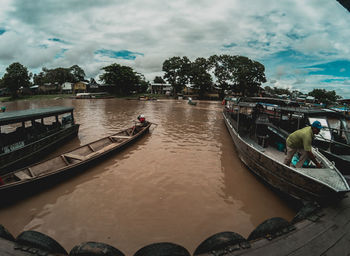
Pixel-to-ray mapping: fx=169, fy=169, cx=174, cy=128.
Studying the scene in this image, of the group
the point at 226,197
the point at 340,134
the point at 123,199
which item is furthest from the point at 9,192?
the point at 340,134

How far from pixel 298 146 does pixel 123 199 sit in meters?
5.42

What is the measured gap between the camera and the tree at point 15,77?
171ft

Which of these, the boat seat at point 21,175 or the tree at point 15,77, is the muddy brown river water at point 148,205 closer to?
the boat seat at point 21,175

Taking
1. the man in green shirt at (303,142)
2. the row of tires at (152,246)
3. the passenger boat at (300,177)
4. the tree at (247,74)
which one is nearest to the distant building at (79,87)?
the tree at (247,74)

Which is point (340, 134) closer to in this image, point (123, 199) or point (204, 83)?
point (123, 199)

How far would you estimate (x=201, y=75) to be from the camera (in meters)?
56.0

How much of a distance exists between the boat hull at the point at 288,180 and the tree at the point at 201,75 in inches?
2076

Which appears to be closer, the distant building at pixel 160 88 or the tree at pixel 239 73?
the tree at pixel 239 73

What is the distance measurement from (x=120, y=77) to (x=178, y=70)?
1991 centimetres

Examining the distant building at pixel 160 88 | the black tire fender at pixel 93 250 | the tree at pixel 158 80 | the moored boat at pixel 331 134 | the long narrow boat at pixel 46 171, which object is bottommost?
the long narrow boat at pixel 46 171

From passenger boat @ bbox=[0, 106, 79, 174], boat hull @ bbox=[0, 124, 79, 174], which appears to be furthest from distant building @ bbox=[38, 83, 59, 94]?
boat hull @ bbox=[0, 124, 79, 174]

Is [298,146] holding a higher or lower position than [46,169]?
higher

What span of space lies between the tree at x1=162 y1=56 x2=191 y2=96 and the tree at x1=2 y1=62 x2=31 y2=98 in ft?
147

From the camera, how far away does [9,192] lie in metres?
4.49
